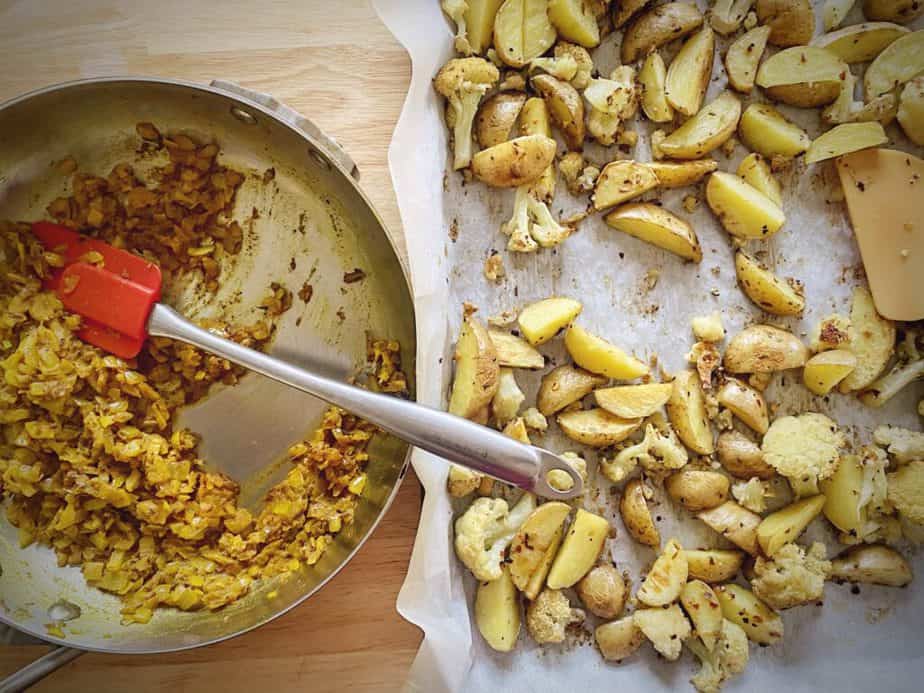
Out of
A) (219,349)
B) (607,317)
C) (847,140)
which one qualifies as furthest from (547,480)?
(847,140)

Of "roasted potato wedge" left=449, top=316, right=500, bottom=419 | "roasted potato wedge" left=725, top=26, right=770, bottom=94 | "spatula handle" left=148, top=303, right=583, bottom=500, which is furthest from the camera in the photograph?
"roasted potato wedge" left=725, top=26, right=770, bottom=94

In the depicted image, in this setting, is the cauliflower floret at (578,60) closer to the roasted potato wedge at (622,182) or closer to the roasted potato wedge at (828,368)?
the roasted potato wedge at (622,182)

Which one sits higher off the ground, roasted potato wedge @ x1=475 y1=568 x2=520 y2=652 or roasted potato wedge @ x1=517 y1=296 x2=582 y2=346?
roasted potato wedge @ x1=517 y1=296 x2=582 y2=346

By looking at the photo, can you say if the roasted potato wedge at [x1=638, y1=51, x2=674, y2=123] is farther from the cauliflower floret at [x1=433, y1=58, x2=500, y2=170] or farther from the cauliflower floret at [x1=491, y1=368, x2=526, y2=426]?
the cauliflower floret at [x1=491, y1=368, x2=526, y2=426]

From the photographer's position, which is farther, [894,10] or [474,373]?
[894,10]

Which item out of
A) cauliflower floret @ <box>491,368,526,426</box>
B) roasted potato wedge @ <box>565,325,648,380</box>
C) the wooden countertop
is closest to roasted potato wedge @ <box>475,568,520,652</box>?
the wooden countertop

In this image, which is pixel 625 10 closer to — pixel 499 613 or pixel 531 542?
pixel 531 542

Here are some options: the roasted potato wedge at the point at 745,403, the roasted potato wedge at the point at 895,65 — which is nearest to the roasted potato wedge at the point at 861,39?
the roasted potato wedge at the point at 895,65
